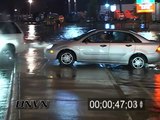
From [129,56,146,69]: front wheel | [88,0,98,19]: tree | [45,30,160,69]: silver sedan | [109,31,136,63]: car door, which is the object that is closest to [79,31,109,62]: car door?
[45,30,160,69]: silver sedan

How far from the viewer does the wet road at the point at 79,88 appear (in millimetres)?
9422

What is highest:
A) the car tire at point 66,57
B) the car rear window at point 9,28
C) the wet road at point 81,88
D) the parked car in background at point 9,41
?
the car rear window at point 9,28

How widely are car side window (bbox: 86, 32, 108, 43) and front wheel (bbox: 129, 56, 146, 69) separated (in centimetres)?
121

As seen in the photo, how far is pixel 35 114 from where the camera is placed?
9367 mm

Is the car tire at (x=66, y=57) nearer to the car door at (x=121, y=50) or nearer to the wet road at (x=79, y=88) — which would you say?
the wet road at (x=79, y=88)

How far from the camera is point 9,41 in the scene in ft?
62.7

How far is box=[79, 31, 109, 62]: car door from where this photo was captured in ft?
56.8

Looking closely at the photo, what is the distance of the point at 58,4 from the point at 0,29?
94030 mm

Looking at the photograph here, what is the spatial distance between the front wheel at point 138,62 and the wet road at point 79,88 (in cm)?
36

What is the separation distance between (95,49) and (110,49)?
534mm

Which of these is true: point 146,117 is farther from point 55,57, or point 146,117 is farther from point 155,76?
point 55,57

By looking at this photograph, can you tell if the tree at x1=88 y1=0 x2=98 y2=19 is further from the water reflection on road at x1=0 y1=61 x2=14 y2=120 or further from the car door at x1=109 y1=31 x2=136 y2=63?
the water reflection on road at x1=0 y1=61 x2=14 y2=120

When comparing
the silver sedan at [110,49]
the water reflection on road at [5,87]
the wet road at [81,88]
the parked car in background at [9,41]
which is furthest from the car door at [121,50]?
the parked car in background at [9,41]

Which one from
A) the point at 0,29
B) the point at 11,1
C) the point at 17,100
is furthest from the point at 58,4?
the point at 17,100
